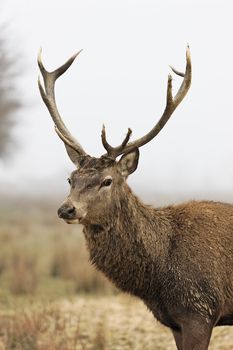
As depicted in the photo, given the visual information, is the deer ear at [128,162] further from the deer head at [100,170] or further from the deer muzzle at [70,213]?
the deer muzzle at [70,213]

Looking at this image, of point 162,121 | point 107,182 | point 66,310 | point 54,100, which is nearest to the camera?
point 107,182

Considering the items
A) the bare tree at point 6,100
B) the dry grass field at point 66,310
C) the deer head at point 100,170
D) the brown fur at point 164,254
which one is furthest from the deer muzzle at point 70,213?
the bare tree at point 6,100

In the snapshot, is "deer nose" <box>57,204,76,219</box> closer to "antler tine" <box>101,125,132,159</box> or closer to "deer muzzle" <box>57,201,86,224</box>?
"deer muzzle" <box>57,201,86,224</box>

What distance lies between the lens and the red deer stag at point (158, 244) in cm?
747

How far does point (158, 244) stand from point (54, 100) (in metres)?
1.88

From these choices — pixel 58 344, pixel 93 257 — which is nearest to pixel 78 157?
pixel 93 257

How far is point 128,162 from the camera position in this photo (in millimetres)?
7766

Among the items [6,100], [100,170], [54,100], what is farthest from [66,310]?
[6,100]

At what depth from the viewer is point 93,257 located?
7797 mm

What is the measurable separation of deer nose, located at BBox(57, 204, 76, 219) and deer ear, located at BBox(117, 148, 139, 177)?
2.56ft

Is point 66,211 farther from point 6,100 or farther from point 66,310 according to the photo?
point 6,100

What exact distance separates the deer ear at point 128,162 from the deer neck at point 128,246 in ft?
0.55

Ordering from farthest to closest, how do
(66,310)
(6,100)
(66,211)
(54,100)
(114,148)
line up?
(6,100) → (66,310) → (54,100) → (114,148) → (66,211)

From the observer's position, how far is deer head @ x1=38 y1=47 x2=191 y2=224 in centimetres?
732
